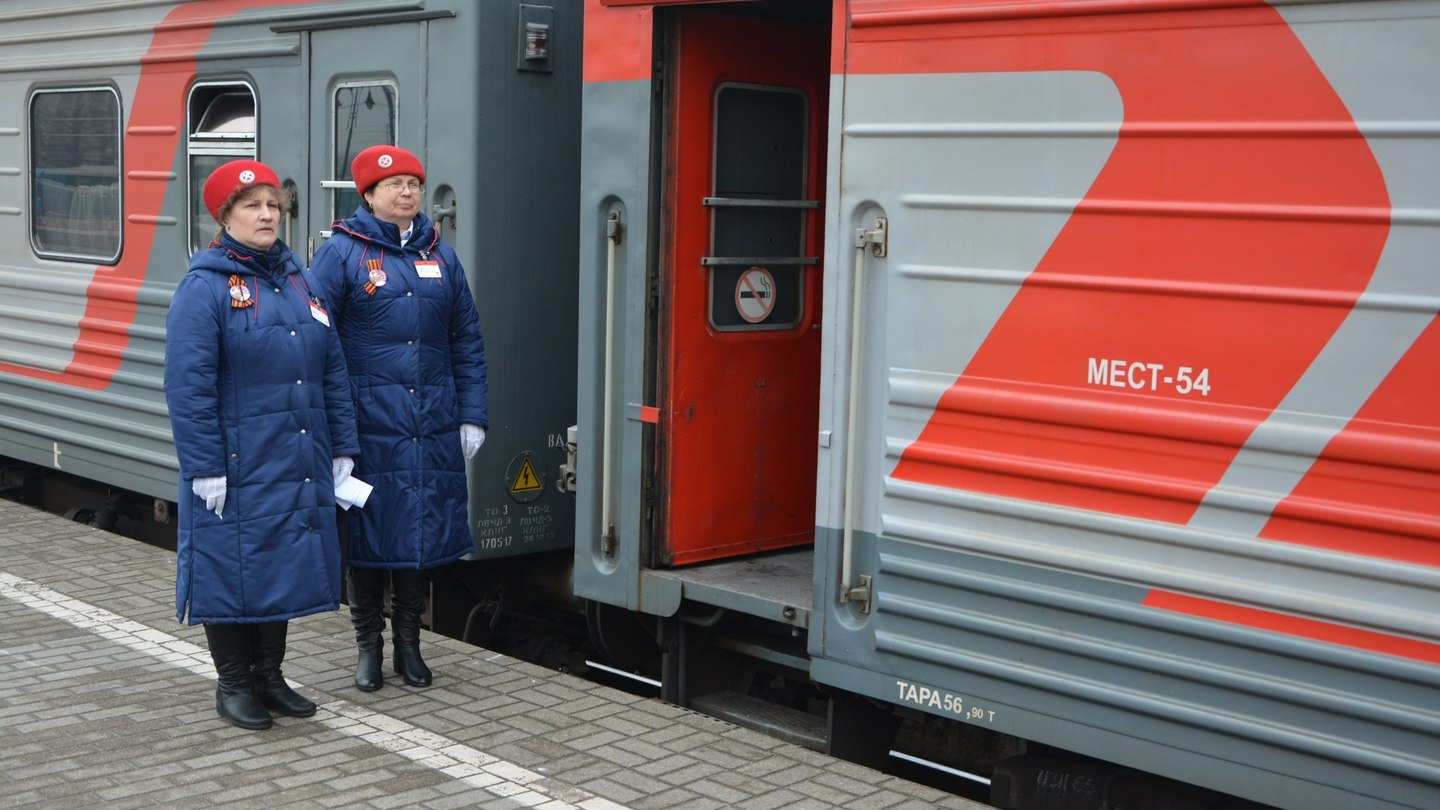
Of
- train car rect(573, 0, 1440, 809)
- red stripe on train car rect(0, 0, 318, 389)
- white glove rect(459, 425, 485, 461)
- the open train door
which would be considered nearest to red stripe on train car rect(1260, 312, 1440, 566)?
train car rect(573, 0, 1440, 809)

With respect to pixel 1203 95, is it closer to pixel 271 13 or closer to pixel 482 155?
pixel 482 155

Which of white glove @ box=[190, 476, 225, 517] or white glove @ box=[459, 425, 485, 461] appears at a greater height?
white glove @ box=[459, 425, 485, 461]

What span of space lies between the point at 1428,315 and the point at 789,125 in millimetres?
2828

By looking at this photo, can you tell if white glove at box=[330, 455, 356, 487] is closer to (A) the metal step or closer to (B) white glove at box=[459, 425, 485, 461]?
(B) white glove at box=[459, 425, 485, 461]

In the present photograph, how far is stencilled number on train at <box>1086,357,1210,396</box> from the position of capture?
398cm

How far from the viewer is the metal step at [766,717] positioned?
210 inches

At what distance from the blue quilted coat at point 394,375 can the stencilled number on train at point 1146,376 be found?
2.33 meters

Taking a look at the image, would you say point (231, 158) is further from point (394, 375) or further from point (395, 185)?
point (394, 375)

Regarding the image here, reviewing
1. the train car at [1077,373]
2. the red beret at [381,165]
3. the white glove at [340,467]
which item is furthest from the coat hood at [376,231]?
the white glove at [340,467]

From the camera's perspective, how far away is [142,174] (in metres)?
7.99

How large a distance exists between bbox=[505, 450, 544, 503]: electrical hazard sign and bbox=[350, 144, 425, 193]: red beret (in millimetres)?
1519

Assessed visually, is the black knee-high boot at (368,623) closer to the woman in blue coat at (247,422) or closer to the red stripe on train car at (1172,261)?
the woman in blue coat at (247,422)

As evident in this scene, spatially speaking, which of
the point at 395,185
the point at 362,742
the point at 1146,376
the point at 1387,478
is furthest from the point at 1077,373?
the point at 362,742

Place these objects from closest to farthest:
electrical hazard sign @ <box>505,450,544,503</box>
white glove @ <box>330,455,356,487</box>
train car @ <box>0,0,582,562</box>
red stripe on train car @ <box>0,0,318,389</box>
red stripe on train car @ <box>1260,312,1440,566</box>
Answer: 1. red stripe on train car @ <box>1260,312,1440,566</box>
2. white glove @ <box>330,455,356,487</box>
3. train car @ <box>0,0,582,562</box>
4. electrical hazard sign @ <box>505,450,544,503</box>
5. red stripe on train car @ <box>0,0,318,389</box>
